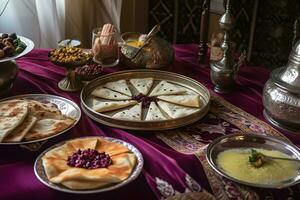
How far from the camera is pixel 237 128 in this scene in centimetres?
105

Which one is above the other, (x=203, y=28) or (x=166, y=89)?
(x=203, y=28)

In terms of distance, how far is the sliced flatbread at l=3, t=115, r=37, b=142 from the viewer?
0.90 meters

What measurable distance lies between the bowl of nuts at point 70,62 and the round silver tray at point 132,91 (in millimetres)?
55

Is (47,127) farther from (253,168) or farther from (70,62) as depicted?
(253,168)

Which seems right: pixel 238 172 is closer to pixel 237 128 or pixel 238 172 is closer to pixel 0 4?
pixel 237 128

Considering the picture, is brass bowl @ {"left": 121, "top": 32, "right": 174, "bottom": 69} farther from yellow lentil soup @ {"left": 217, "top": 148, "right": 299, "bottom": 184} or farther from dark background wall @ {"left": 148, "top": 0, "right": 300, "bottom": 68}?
dark background wall @ {"left": 148, "top": 0, "right": 300, "bottom": 68}

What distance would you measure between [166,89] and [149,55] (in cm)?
16

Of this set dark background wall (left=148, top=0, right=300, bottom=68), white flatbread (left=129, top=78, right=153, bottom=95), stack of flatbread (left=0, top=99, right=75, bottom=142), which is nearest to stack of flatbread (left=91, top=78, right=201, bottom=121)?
white flatbread (left=129, top=78, right=153, bottom=95)

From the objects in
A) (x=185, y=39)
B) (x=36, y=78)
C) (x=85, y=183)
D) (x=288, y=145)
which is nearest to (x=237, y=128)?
(x=288, y=145)

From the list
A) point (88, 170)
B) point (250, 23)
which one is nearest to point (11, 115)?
point (88, 170)

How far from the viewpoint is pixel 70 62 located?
1.18 meters

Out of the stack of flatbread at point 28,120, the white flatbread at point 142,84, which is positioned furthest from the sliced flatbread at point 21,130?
the white flatbread at point 142,84

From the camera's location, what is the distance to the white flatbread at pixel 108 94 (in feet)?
3.79

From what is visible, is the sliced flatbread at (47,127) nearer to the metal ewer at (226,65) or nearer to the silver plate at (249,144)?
the silver plate at (249,144)
